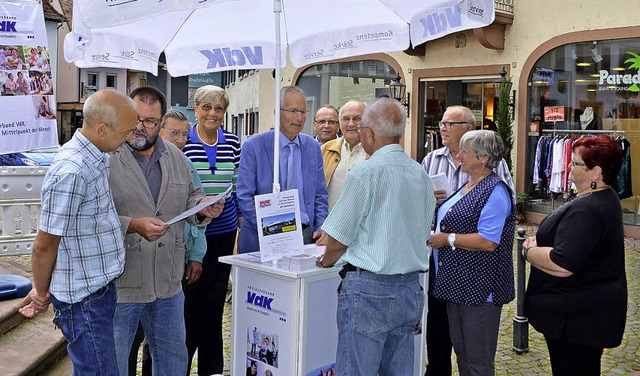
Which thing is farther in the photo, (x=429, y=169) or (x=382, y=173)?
(x=429, y=169)

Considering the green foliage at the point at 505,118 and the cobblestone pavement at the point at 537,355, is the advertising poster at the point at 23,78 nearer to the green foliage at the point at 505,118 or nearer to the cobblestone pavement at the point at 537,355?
the cobblestone pavement at the point at 537,355

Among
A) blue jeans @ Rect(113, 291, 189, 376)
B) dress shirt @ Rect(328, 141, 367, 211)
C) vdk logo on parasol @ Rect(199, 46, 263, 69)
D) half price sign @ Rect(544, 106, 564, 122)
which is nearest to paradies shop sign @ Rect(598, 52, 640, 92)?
half price sign @ Rect(544, 106, 564, 122)

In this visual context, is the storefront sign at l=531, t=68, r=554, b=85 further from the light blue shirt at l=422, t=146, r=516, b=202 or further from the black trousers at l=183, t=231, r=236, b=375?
the black trousers at l=183, t=231, r=236, b=375

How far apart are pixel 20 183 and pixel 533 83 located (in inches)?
432

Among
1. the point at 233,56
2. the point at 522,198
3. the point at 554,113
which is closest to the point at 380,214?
the point at 233,56

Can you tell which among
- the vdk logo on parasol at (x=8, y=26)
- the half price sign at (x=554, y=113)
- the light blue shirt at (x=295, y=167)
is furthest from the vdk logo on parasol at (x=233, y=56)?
the half price sign at (x=554, y=113)

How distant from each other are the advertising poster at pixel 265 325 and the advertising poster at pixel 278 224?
0.59 ft

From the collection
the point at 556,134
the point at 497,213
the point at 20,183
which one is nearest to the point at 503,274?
the point at 497,213

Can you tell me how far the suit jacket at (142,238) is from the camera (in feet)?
11.0

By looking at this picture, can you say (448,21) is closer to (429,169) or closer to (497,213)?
(429,169)

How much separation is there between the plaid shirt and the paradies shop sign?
12186 mm

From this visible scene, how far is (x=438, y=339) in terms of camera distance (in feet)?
14.8

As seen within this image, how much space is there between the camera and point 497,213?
12.0 ft

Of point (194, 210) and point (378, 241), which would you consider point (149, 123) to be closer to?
point (194, 210)
